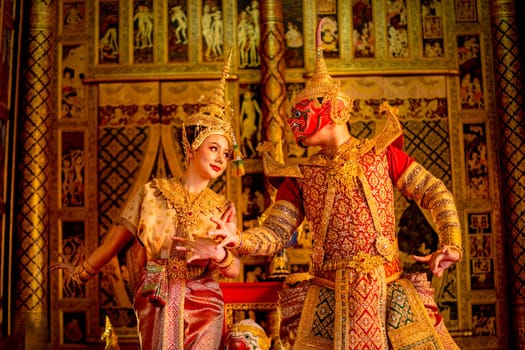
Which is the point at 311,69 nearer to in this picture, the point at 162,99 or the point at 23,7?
the point at 162,99

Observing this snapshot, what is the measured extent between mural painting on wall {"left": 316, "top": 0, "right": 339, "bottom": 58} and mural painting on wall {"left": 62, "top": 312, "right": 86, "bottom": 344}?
2.67 metres

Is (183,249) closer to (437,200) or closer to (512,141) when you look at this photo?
(437,200)

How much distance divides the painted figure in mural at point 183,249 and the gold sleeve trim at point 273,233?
0.10 m

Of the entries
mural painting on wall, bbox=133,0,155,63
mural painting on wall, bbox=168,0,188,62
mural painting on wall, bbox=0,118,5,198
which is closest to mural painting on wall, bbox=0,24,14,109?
mural painting on wall, bbox=0,118,5,198

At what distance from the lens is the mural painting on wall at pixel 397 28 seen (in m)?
5.45

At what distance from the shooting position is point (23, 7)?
5.45 m

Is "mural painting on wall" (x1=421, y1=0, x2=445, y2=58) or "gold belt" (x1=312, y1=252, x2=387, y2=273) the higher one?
"mural painting on wall" (x1=421, y1=0, x2=445, y2=58)

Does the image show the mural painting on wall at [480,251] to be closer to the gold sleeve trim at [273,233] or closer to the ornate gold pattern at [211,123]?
the gold sleeve trim at [273,233]

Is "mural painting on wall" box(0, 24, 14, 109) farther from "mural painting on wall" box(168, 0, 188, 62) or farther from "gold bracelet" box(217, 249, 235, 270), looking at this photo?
"gold bracelet" box(217, 249, 235, 270)

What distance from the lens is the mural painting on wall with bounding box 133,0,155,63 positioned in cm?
548

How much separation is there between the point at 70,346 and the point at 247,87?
230 centimetres

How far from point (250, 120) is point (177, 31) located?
0.90 m

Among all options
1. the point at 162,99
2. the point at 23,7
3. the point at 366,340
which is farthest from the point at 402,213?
the point at 23,7

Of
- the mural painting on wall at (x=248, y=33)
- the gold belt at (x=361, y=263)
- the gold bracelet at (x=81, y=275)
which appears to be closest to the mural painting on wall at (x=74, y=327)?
the gold bracelet at (x=81, y=275)
